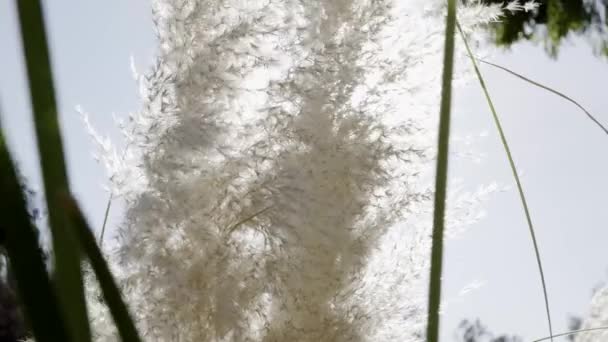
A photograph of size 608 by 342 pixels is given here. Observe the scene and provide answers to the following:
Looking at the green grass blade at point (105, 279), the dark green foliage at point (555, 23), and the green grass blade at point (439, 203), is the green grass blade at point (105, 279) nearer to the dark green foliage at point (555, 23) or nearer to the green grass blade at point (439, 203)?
the green grass blade at point (439, 203)

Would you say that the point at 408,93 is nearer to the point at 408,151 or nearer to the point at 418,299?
the point at 408,151

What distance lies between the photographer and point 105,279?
0.25 m

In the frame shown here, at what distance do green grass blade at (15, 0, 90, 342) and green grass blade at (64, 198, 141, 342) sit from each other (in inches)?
1.2

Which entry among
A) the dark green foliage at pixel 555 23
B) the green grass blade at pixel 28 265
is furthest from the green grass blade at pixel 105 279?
the dark green foliage at pixel 555 23

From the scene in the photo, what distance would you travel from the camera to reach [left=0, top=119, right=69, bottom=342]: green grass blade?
0.70ft

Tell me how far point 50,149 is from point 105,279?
6 cm

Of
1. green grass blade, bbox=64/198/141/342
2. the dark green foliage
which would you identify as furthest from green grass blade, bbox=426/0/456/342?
the dark green foliage

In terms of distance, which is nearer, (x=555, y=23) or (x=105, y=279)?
(x=105, y=279)

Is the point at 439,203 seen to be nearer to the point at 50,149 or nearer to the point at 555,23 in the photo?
the point at 50,149

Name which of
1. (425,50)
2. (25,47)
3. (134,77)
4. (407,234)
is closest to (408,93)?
(425,50)

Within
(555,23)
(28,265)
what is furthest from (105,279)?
(555,23)

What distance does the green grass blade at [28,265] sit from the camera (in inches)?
8.4

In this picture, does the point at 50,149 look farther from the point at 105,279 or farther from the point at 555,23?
the point at 555,23

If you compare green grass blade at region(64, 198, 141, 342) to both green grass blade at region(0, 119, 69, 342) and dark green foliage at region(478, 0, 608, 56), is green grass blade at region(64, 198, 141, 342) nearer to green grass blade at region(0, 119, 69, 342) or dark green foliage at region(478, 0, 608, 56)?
green grass blade at region(0, 119, 69, 342)
